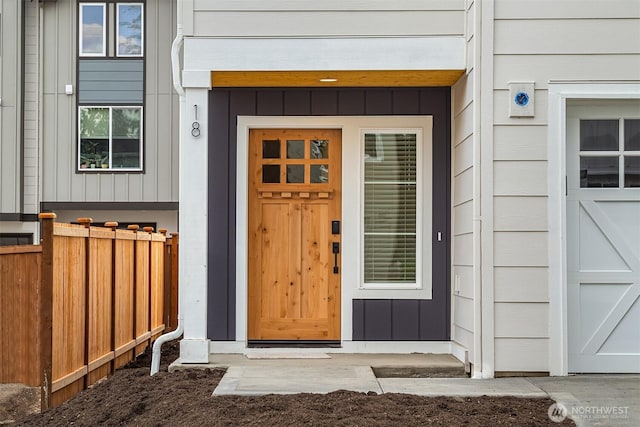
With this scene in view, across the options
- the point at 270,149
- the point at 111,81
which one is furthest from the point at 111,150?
the point at 270,149

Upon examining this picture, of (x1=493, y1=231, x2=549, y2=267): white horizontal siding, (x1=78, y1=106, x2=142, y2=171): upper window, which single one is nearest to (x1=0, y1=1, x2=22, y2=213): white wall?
(x1=78, y1=106, x2=142, y2=171): upper window

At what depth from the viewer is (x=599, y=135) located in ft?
19.1

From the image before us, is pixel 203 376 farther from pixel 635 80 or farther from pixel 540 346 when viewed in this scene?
pixel 635 80

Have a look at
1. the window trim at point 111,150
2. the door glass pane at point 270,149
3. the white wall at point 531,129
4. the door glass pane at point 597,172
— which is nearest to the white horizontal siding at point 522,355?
the white wall at point 531,129

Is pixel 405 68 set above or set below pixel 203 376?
above

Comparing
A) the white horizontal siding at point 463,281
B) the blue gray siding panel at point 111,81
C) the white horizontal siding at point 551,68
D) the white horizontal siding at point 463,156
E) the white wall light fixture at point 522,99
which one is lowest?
the white horizontal siding at point 463,281

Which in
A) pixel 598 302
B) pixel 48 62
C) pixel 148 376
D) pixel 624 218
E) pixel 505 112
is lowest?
pixel 148 376

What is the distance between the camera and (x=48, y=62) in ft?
50.4

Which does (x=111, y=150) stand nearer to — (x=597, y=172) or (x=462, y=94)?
(x=462, y=94)

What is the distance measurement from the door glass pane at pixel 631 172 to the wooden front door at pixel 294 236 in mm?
2537

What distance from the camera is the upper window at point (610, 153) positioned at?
579cm

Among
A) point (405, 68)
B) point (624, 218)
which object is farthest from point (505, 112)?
point (624, 218)

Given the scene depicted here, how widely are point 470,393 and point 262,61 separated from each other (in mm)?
3149

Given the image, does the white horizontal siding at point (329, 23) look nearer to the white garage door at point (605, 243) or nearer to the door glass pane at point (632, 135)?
the white garage door at point (605, 243)
